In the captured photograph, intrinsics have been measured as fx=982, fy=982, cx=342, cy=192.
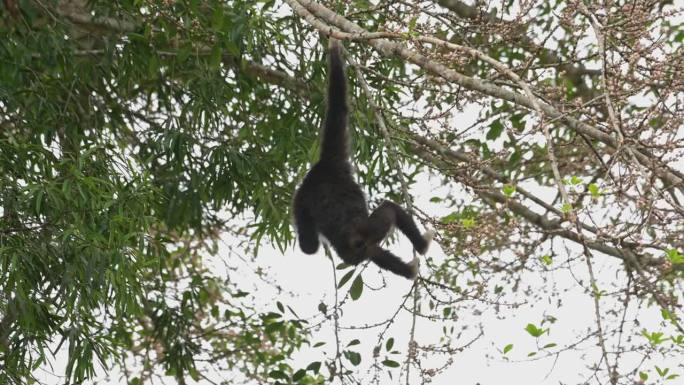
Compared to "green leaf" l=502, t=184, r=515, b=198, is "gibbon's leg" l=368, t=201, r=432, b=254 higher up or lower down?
higher up

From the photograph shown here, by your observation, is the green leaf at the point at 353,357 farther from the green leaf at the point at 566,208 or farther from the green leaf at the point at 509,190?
the green leaf at the point at 566,208

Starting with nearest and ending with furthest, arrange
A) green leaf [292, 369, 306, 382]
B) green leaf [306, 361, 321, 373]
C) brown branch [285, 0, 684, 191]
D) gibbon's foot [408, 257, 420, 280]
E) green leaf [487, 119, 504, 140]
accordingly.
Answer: brown branch [285, 0, 684, 191]
gibbon's foot [408, 257, 420, 280]
green leaf [306, 361, 321, 373]
green leaf [292, 369, 306, 382]
green leaf [487, 119, 504, 140]

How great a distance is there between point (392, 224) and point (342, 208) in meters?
0.25

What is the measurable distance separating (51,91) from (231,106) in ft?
3.76

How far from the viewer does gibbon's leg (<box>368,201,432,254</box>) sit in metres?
4.21

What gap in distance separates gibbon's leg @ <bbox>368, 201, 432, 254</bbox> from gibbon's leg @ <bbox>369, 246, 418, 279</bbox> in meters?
0.09

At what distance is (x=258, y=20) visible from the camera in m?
4.80

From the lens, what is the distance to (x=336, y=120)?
441 centimetres

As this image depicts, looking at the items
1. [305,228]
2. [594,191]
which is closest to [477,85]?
[594,191]

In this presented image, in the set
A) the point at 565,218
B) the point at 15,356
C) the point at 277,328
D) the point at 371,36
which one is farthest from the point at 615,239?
the point at 277,328

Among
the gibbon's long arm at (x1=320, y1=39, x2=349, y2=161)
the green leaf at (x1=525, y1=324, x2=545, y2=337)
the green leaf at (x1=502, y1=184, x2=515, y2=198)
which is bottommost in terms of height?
the green leaf at (x1=525, y1=324, x2=545, y2=337)

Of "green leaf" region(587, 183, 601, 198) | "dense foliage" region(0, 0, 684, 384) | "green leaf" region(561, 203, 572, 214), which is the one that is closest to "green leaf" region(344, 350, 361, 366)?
"dense foliage" region(0, 0, 684, 384)

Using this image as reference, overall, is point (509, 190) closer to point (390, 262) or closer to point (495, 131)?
point (390, 262)

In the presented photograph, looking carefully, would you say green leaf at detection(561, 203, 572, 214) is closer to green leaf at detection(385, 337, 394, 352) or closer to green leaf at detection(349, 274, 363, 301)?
green leaf at detection(349, 274, 363, 301)
